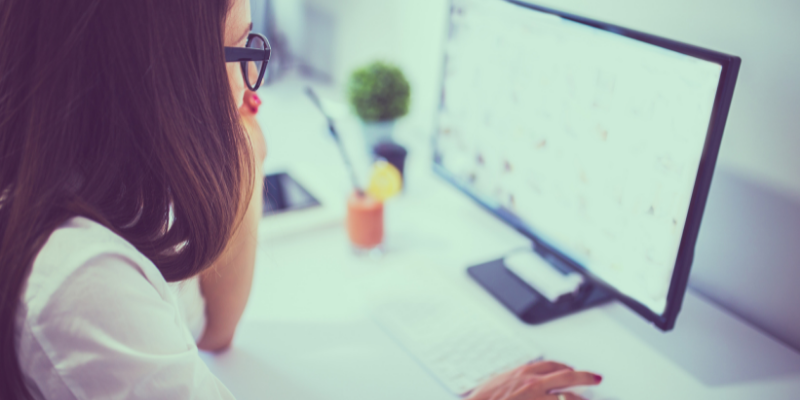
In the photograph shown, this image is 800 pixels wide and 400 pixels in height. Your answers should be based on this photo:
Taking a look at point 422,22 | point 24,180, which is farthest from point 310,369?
point 422,22

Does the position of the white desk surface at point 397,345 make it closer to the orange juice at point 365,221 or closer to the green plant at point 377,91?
the orange juice at point 365,221

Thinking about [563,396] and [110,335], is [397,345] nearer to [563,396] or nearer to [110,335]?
[563,396]

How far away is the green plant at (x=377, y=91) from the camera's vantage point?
122cm

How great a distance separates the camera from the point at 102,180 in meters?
0.52

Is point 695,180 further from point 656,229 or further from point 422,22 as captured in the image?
point 422,22

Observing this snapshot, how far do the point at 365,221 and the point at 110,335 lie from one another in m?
0.54

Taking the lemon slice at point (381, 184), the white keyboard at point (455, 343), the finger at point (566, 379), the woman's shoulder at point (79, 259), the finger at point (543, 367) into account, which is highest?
the woman's shoulder at point (79, 259)

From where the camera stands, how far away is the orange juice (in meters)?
0.98

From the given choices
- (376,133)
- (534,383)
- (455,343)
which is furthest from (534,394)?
(376,133)

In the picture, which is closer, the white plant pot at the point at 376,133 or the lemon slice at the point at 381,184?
the lemon slice at the point at 381,184

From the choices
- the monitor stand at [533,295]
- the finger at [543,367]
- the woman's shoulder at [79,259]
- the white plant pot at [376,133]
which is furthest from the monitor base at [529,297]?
the woman's shoulder at [79,259]

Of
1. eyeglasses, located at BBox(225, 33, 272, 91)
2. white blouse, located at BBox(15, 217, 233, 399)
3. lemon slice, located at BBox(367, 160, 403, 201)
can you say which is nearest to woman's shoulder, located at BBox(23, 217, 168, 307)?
white blouse, located at BBox(15, 217, 233, 399)

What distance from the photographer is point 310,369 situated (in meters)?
0.74

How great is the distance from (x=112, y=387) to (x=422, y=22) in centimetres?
116
